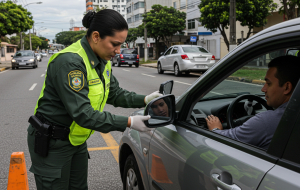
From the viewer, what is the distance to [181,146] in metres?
1.82

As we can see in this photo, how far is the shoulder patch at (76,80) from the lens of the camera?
1791 millimetres

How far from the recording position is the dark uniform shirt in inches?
70.7

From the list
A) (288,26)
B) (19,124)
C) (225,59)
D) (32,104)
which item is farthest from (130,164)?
(32,104)

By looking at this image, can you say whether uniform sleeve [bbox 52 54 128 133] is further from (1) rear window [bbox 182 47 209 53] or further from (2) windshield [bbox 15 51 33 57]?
(2) windshield [bbox 15 51 33 57]

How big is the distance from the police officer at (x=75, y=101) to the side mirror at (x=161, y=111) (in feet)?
0.19

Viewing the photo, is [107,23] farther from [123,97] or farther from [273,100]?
[273,100]

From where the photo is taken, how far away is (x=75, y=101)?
179 centimetres

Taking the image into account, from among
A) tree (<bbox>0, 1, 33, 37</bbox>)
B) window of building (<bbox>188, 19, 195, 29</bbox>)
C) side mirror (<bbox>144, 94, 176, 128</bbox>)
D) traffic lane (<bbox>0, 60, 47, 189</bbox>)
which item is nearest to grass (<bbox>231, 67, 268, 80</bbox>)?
side mirror (<bbox>144, 94, 176, 128</bbox>)

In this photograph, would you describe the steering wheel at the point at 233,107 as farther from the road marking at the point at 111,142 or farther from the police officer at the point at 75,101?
the road marking at the point at 111,142

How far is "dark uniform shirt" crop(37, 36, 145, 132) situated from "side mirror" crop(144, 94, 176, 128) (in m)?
0.15

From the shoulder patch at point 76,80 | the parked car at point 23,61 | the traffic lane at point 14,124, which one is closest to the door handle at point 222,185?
the shoulder patch at point 76,80

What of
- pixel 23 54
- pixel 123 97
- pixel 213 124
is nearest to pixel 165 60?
pixel 23 54

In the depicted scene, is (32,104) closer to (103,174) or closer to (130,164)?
(103,174)

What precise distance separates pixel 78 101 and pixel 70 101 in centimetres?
5
